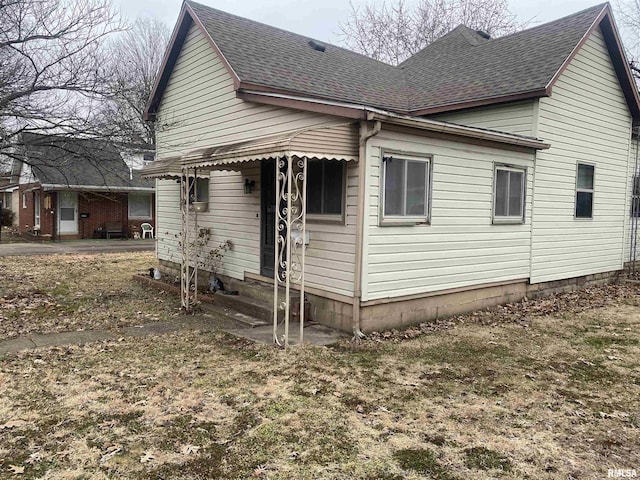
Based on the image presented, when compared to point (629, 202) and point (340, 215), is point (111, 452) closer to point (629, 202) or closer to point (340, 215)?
point (340, 215)

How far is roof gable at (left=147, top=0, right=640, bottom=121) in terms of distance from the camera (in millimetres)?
9336

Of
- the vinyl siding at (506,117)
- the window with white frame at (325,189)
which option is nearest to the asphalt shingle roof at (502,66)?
the vinyl siding at (506,117)

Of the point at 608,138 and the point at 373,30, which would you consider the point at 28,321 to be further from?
the point at 373,30

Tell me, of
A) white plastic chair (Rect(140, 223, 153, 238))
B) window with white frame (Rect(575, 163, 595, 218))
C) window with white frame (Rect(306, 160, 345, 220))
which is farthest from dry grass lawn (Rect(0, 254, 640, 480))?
white plastic chair (Rect(140, 223, 153, 238))

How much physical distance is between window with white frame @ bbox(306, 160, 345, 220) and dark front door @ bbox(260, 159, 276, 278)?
49.5 inches

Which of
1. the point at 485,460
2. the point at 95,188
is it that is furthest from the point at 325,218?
the point at 95,188

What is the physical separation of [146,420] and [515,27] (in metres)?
30.2

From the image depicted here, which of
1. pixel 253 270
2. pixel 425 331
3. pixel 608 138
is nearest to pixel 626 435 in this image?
pixel 425 331

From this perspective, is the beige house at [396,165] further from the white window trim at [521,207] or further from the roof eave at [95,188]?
the roof eave at [95,188]

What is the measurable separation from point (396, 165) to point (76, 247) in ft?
56.3

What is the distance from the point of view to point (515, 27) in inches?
1099

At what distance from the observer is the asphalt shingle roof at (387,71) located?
947cm

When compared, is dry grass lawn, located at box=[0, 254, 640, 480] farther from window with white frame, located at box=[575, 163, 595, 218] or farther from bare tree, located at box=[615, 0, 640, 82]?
bare tree, located at box=[615, 0, 640, 82]

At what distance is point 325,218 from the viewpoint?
7.36 metres
